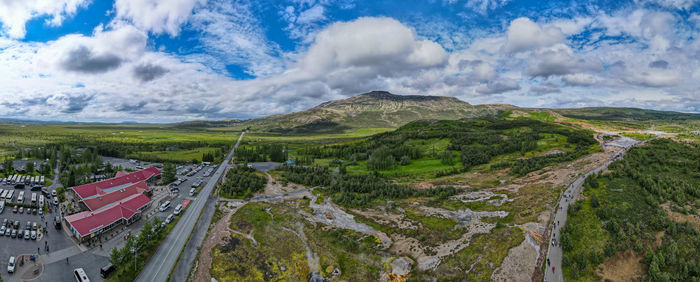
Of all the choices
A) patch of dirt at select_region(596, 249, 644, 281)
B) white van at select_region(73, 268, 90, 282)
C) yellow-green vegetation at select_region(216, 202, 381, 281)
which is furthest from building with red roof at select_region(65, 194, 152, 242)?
patch of dirt at select_region(596, 249, 644, 281)

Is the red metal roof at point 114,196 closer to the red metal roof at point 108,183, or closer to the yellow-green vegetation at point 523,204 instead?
the red metal roof at point 108,183

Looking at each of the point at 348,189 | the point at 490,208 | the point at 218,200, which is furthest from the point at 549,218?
the point at 218,200

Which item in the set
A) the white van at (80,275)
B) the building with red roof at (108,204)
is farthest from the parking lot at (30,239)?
the white van at (80,275)

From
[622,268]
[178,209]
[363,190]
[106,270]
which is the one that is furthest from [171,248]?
[622,268]

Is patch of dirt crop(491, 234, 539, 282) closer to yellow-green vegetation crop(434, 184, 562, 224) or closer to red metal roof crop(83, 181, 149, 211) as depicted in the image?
yellow-green vegetation crop(434, 184, 562, 224)

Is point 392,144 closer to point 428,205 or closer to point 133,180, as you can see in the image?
point 428,205

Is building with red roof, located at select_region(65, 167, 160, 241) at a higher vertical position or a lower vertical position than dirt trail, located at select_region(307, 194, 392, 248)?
higher
